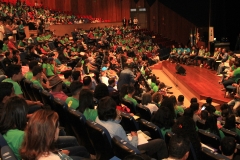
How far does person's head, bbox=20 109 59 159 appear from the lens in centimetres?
188

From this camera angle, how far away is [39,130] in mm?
1878

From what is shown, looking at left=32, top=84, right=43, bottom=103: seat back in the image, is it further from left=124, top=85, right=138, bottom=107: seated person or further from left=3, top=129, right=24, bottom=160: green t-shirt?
left=3, top=129, right=24, bottom=160: green t-shirt

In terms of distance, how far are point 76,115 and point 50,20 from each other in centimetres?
1504

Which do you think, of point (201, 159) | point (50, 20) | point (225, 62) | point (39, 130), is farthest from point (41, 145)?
point (50, 20)

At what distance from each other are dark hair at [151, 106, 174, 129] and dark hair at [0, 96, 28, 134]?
162cm

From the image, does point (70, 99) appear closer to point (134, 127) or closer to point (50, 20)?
point (134, 127)

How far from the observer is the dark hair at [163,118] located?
3475 mm

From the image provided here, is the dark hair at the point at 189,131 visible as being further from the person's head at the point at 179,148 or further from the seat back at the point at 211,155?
the person's head at the point at 179,148

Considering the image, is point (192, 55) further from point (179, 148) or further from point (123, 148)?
point (123, 148)

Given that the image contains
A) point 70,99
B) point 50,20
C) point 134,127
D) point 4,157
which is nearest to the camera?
point 4,157

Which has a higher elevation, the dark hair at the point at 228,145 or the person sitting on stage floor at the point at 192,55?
the dark hair at the point at 228,145

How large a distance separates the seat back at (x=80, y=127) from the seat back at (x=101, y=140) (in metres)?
0.31

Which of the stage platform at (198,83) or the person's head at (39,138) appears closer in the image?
the person's head at (39,138)

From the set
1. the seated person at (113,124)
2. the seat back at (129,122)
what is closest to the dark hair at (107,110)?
the seated person at (113,124)
